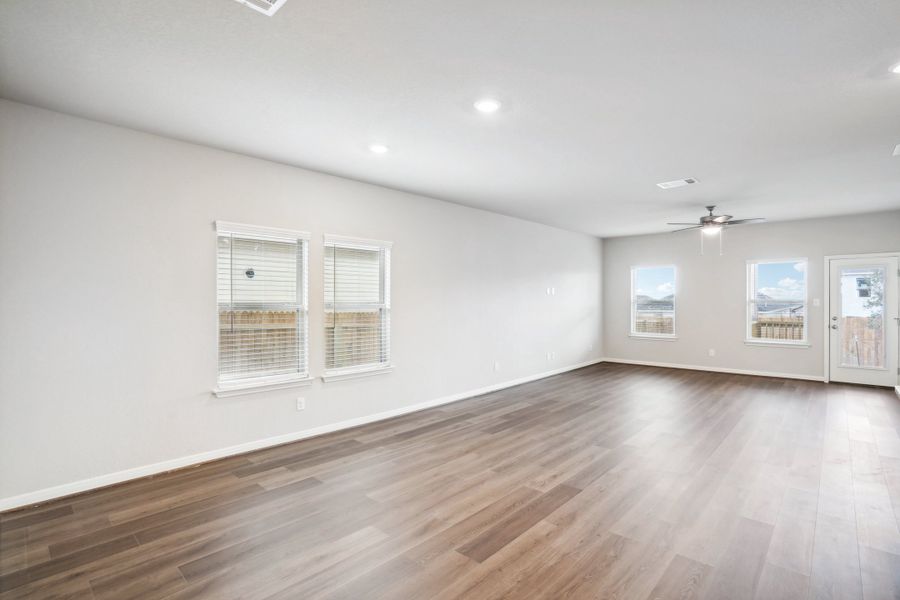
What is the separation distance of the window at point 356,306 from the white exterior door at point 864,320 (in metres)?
7.40

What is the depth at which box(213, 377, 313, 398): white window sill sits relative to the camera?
390cm

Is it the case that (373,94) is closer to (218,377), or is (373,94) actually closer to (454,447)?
(218,377)

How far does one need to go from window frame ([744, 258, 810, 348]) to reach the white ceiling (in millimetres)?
3414

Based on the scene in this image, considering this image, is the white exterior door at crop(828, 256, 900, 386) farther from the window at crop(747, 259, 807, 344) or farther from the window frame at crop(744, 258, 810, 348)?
the window at crop(747, 259, 807, 344)

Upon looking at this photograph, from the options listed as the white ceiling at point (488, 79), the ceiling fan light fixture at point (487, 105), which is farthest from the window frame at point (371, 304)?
the ceiling fan light fixture at point (487, 105)

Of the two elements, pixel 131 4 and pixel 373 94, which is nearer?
pixel 131 4

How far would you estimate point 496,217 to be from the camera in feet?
22.6

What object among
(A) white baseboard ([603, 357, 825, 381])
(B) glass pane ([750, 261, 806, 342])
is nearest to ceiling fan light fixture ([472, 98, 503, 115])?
(B) glass pane ([750, 261, 806, 342])

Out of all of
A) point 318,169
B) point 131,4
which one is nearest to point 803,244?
point 318,169

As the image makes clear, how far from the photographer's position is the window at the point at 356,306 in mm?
4707

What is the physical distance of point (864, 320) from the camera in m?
7.00

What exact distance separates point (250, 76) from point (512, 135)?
2000 millimetres

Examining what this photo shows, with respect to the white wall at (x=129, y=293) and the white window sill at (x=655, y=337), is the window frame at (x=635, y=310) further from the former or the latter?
the white wall at (x=129, y=293)

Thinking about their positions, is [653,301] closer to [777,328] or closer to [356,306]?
[777,328]
